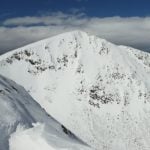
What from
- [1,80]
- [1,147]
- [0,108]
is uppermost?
[1,80]

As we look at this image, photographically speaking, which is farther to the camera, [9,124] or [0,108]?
[0,108]

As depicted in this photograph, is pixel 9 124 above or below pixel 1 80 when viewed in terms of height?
below

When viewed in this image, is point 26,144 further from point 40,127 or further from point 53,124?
point 53,124

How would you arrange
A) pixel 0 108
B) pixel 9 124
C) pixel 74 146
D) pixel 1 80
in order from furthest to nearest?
1. pixel 1 80
2. pixel 0 108
3. pixel 9 124
4. pixel 74 146

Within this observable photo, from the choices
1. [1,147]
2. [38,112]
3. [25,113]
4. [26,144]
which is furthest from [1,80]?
[26,144]

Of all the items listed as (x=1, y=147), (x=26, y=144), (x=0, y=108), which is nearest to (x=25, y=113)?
(x=0, y=108)

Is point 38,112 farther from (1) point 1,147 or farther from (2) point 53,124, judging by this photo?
(1) point 1,147

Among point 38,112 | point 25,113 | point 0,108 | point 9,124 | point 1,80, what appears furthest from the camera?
point 1,80
